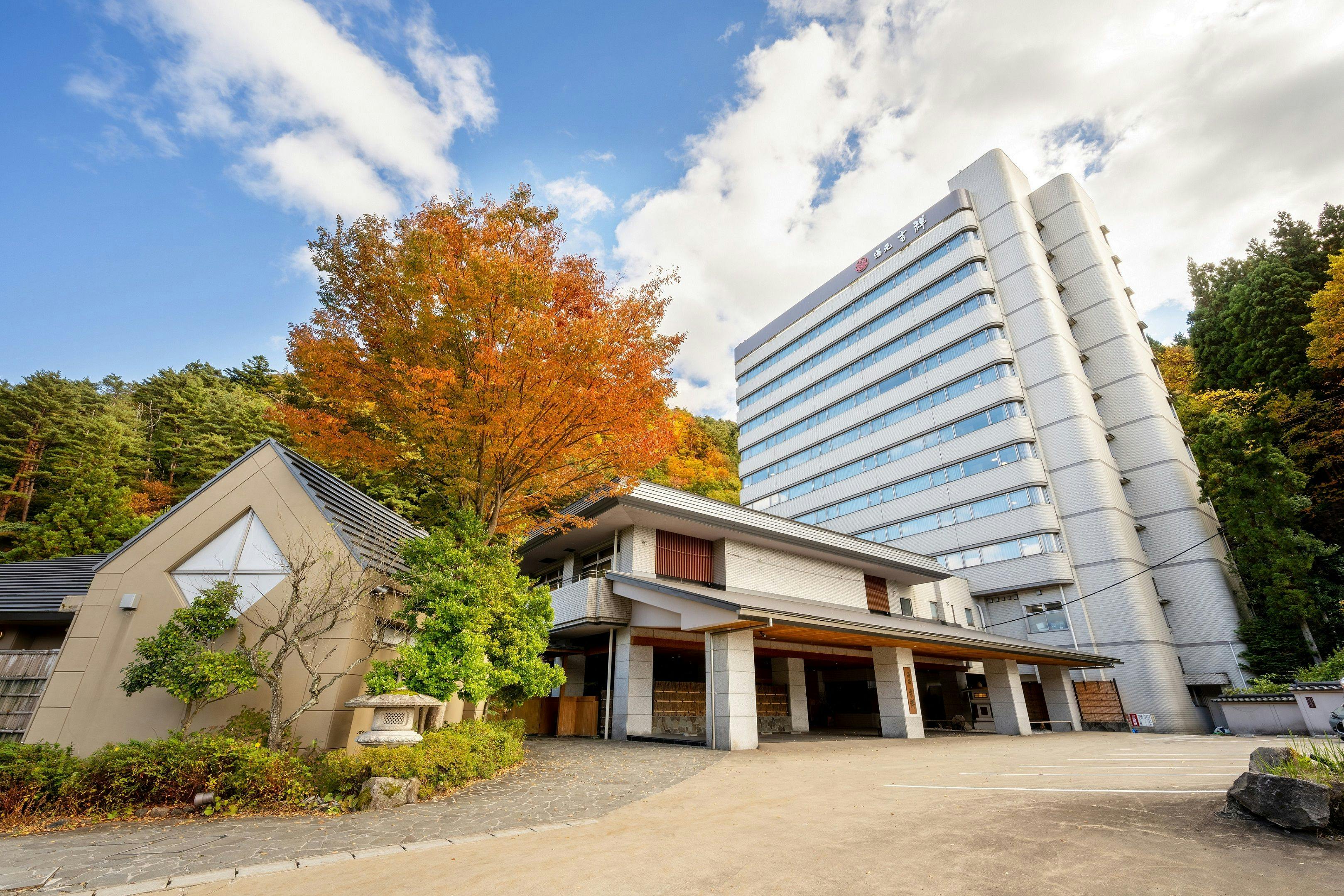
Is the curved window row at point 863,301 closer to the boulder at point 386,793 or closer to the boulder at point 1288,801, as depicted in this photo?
the boulder at point 1288,801

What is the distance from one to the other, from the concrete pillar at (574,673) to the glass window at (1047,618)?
70.4 ft

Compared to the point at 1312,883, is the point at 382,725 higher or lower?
higher

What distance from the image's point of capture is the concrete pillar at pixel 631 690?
16062 mm

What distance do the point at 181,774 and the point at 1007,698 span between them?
22.1m

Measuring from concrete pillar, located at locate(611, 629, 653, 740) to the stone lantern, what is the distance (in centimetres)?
876

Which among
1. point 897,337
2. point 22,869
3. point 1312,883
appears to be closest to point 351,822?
point 22,869

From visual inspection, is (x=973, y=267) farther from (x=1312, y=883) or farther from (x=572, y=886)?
(x=572, y=886)

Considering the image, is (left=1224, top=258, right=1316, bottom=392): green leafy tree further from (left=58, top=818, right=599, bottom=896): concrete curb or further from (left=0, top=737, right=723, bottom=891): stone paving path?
(left=58, top=818, right=599, bottom=896): concrete curb

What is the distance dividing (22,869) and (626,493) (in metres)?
11.4

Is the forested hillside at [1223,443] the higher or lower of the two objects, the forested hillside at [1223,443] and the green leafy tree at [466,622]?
the higher

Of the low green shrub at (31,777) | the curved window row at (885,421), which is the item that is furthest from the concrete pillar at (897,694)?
the curved window row at (885,421)

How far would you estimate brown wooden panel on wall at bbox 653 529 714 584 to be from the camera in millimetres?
17578

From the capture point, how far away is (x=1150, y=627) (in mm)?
22891

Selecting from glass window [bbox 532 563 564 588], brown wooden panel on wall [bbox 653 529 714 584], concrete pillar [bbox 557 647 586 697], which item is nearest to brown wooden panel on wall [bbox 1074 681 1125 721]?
brown wooden panel on wall [bbox 653 529 714 584]
